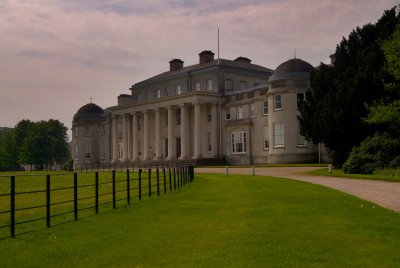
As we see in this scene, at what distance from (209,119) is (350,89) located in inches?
1422

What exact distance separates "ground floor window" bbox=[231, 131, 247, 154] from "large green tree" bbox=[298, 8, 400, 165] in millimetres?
23852

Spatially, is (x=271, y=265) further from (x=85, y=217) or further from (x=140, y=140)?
(x=140, y=140)

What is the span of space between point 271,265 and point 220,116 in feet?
204

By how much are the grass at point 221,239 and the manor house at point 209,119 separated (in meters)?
42.0

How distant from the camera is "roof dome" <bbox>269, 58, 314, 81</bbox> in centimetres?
5677

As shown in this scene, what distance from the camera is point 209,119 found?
71062 mm

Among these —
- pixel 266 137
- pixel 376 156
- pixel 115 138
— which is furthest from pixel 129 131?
pixel 376 156

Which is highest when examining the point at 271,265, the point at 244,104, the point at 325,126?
the point at 244,104

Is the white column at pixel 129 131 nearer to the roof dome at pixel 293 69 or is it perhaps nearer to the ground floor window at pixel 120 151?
the ground floor window at pixel 120 151

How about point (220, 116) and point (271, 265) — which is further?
point (220, 116)

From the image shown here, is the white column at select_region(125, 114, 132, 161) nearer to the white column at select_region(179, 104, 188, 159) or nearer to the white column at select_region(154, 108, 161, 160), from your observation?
the white column at select_region(154, 108, 161, 160)

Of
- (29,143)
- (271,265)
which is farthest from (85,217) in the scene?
(29,143)

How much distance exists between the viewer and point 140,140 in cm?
8181

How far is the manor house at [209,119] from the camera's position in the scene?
57.3 m
